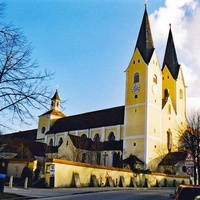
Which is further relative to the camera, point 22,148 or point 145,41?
point 145,41

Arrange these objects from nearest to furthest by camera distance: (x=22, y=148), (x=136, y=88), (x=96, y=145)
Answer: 1. (x=96, y=145)
2. (x=22, y=148)
3. (x=136, y=88)

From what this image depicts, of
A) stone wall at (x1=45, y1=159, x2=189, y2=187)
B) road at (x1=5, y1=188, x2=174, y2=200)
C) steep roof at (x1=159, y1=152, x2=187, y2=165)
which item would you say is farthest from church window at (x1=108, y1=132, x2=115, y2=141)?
road at (x1=5, y1=188, x2=174, y2=200)

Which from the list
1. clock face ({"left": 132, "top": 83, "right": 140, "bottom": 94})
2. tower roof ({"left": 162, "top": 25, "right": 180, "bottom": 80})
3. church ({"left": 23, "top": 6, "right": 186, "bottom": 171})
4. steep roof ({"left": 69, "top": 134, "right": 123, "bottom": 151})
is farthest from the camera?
tower roof ({"left": 162, "top": 25, "right": 180, "bottom": 80})

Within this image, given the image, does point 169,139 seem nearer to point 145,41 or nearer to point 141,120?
point 141,120

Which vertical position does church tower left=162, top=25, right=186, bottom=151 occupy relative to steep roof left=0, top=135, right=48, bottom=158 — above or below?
above

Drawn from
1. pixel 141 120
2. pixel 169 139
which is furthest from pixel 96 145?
pixel 169 139

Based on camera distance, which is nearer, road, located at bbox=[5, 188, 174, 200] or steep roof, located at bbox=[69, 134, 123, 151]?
road, located at bbox=[5, 188, 174, 200]

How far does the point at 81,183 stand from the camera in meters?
28.4

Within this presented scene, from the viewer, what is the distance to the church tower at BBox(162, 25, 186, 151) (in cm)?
5559

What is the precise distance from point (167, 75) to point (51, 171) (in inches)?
1616

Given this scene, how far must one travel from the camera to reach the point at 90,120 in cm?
6419

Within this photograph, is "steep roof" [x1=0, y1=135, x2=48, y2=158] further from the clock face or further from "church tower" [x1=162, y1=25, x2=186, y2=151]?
"church tower" [x1=162, y1=25, x2=186, y2=151]

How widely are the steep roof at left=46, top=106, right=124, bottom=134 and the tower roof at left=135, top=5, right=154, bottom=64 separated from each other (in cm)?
1130

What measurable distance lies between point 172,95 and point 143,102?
33.8ft
